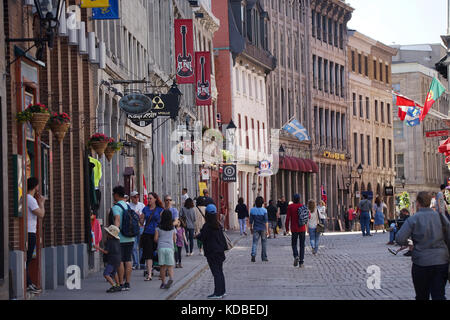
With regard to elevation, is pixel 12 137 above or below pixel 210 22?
below

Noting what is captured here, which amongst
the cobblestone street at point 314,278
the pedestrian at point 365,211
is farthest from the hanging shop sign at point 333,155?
the cobblestone street at point 314,278

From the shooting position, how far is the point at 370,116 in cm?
9462

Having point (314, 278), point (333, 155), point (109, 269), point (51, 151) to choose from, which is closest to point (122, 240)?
point (109, 269)

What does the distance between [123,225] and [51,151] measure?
8.49 feet

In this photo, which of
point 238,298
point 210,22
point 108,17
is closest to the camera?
point 238,298

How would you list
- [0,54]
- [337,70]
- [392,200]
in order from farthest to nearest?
[392,200] < [337,70] < [0,54]

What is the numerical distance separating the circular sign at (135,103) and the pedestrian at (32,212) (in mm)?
9960

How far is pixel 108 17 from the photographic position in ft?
88.6

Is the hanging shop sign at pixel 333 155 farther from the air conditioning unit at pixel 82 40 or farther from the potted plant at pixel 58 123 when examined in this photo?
the potted plant at pixel 58 123

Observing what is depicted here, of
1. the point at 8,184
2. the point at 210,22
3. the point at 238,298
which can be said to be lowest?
the point at 238,298

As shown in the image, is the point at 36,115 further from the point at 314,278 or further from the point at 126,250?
the point at 314,278
